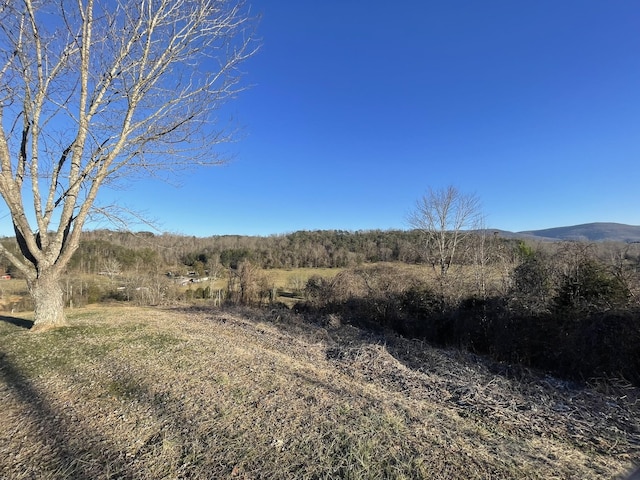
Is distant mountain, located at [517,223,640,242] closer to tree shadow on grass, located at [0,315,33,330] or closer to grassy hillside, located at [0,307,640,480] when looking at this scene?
grassy hillside, located at [0,307,640,480]

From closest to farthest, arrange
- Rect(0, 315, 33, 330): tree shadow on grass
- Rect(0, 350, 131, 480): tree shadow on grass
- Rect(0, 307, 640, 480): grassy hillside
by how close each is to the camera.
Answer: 1. Rect(0, 350, 131, 480): tree shadow on grass
2. Rect(0, 307, 640, 480): grassy hillside
3. Rect(0, 315, 33, 330): tree shadow on grass

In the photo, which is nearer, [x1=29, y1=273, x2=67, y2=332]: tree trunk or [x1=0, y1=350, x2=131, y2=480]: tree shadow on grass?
[x1=0, y1=350, x2=131, y2=480]: tree shadow on grass

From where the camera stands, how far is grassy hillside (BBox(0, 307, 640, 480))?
7.82 ft

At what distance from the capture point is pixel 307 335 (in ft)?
27.5


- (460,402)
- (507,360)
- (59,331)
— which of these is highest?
(59,331)

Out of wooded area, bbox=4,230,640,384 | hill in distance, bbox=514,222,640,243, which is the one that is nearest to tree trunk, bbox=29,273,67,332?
wooded area, bbox=4,230,640,384

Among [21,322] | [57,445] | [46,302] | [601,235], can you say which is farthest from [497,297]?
[21,322]

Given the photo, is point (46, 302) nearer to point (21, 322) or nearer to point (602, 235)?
point (21, 322)

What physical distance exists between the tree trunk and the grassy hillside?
73cm

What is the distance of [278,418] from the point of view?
9.98 ft

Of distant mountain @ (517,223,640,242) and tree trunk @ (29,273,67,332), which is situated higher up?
distant mountain @ (517,223,640,242)

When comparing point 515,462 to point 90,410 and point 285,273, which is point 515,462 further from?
point 285,273

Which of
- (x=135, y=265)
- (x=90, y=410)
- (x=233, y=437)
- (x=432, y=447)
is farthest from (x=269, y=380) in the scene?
(x=135, y=265)

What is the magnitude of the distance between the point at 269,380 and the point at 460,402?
219cm
